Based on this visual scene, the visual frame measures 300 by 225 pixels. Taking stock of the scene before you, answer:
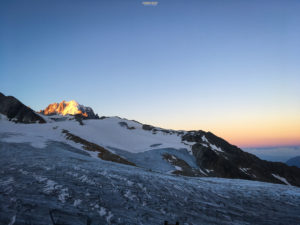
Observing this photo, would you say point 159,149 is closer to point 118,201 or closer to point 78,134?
point 78,134

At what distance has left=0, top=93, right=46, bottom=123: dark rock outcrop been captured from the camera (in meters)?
85.8

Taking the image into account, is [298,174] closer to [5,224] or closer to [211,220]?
[211,220]

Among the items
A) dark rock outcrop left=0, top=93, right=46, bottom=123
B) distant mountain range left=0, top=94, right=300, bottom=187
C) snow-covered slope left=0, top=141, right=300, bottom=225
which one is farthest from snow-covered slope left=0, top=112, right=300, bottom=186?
snow-covered slope left=0, top=141, right=300, bottom=225

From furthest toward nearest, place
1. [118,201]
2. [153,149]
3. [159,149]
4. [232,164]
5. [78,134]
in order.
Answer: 1. [232,164]
2. [159,149]
3. [153,149]
4. [78,134]
5. [118,201]

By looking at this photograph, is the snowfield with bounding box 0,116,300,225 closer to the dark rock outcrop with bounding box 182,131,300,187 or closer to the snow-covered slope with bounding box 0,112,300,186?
the snow-covered slope with bounding box 0,112,300,186

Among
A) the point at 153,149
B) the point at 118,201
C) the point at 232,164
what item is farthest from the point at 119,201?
the point at 232,164

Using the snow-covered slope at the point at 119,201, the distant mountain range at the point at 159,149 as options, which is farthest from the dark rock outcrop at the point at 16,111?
the snow-covered slope at the point at 119,201

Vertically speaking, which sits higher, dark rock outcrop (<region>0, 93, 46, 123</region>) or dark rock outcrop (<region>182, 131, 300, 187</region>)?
dark rock outcrop (<region>0, 93, 46, 123</region>)

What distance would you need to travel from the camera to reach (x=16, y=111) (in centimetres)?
8844

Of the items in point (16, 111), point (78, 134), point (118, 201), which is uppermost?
point (16, 111)

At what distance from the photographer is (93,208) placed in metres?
9.56

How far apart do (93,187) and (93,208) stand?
119 inches

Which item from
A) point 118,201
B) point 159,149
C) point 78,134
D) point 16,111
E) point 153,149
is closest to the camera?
point 118,201

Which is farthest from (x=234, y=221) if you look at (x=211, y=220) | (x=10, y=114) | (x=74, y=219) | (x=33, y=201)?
(x=10, y=114)
